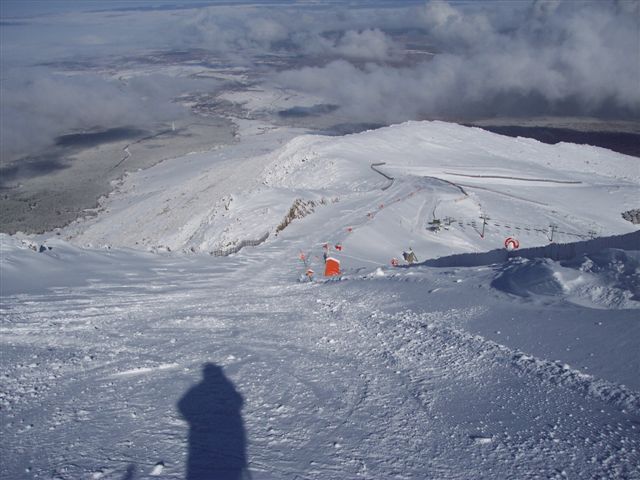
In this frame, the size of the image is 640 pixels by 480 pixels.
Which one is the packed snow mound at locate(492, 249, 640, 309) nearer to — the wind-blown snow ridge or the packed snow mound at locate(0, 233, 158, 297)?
the wind-blown snow ridge

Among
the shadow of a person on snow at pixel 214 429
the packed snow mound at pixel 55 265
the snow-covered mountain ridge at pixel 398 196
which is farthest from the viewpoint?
the snow-covered mountain ridge at pixel 398 196

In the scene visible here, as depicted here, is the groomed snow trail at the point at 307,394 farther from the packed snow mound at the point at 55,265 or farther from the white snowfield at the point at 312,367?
the packed snow mound at the point at 55,265

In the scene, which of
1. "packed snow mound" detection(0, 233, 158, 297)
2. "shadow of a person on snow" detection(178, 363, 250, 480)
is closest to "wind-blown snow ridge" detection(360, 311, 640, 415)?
"shadow of a person on snow" detection(178, 363, 250, 480)

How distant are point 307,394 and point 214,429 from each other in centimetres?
112

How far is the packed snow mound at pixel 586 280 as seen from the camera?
6930 mm

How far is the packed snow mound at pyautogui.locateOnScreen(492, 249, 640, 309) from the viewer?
22.7 ft

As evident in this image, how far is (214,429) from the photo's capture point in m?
4.85

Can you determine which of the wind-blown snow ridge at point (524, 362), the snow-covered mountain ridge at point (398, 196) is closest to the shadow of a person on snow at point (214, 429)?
the wind-blown snow ridge at point (524, 362)

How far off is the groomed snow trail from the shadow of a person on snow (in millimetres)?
104

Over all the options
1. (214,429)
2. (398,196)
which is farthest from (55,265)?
(398,196)

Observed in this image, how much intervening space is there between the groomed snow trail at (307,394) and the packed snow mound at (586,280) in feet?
2.55

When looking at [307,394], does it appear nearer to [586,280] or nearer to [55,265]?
[586,280]

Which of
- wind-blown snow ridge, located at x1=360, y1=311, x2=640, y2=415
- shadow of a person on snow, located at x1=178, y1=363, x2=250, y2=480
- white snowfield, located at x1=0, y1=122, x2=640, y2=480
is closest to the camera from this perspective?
shadow of a person on snow, located at x1=178, y1=363, x2=250, y2=480

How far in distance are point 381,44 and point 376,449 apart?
171 meters
